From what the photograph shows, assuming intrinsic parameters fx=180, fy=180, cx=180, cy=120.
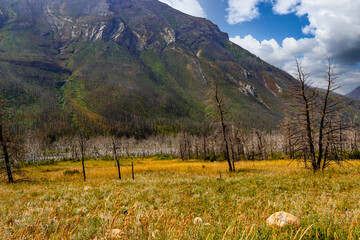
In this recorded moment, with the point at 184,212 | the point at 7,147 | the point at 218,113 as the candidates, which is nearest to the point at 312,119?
the point at 218,113

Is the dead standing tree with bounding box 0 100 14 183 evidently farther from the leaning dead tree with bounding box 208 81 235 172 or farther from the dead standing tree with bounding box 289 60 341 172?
the dead standing tree with bounding box 289 60 341 172

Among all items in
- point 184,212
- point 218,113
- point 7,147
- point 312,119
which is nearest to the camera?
point 184,212

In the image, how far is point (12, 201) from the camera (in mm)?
9164

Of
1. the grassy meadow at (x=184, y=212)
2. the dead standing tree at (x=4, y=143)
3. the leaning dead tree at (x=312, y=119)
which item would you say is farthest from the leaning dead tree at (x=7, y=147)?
the leaning dead tree at (x=312, y=119)

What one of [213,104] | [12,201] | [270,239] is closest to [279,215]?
[270,239]

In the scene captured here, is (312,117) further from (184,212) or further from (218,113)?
(184,212)

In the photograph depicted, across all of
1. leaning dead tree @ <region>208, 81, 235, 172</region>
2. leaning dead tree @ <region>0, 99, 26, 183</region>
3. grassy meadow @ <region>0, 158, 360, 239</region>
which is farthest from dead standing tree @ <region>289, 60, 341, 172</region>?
leaning dead tree @ <region>0, 99, 26, 183</region>

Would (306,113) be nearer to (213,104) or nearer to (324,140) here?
(324,140)

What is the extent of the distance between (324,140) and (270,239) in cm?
1522

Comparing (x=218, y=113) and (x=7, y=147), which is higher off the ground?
(x=218, y=113)

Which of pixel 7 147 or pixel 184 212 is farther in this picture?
pixel 7 147

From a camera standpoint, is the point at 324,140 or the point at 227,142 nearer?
the point at 324,140

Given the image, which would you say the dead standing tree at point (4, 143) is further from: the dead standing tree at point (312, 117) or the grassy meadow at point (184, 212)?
the dead standing tree at point (312, 117)

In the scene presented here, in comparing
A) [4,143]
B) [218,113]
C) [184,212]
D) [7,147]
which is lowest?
[184,212]
